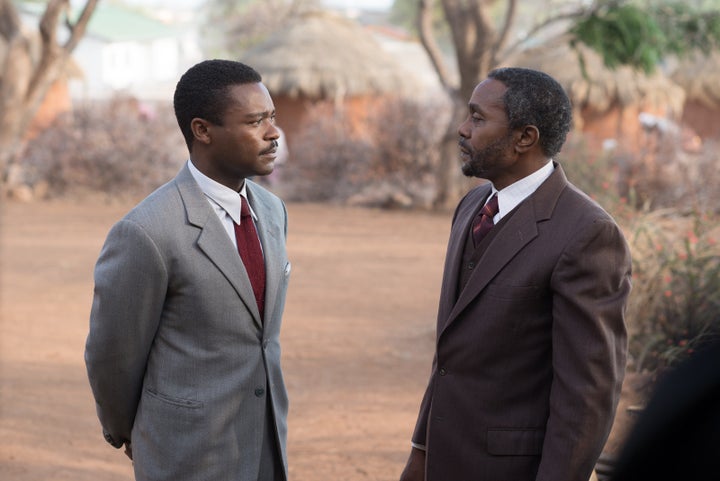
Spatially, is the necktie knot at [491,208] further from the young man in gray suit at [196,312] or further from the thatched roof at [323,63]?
the thatched roof at [323,63]

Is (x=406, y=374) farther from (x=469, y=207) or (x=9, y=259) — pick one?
(x=9, y=259)

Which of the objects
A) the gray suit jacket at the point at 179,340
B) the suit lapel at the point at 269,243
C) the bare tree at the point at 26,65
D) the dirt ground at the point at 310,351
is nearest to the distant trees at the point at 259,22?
the bare tree at the point at 26,65

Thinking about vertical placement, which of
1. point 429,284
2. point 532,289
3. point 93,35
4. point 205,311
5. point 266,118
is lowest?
point 93,35

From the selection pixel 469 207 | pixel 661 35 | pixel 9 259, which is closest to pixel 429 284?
pixel 9 259

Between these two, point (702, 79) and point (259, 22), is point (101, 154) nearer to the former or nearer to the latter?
point (702, 79)

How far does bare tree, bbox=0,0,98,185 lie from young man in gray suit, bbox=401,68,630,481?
10.8m

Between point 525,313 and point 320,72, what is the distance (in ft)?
67.1

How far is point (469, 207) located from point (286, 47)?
69.0 feet

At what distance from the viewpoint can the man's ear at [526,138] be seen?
250 cm

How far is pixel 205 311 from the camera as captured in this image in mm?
Answer: 2592

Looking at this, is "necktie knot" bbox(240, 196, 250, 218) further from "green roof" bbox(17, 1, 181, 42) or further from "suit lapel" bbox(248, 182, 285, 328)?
"green roof" bbox(17, 1, 181, 42)

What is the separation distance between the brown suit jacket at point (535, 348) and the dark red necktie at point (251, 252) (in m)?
0.49

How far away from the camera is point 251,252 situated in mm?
2744

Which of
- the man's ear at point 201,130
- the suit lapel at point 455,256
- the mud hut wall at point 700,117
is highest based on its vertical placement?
the man's ear at point 201,130
